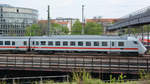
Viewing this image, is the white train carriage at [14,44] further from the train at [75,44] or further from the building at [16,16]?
the building at [16,16]

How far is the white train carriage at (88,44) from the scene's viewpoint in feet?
87.2

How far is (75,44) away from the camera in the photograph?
28156mm

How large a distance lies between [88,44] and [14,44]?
11.4 metres

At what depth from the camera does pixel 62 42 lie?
28.5 m

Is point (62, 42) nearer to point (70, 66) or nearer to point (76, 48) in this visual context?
point (76, 48)

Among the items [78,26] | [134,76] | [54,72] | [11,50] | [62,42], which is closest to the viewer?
[134,76]

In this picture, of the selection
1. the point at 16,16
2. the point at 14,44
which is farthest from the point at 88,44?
the point at 16,16

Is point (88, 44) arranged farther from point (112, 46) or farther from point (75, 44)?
point (112, 46)

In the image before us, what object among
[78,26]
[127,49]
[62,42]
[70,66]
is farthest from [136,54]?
[78,26]

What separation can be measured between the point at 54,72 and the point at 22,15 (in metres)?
79.5

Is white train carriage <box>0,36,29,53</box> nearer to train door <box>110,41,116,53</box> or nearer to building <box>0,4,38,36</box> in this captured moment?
train door <box>110,41,116,53</box>

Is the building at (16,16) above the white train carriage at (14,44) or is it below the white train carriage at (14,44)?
above

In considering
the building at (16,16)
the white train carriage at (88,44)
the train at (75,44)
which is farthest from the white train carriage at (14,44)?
the building at (16,16)

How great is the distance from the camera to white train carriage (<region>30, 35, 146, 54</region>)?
26594mm
